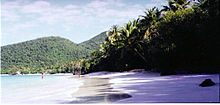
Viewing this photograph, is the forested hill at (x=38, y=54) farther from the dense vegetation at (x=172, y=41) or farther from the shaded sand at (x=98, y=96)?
the shaded sand at (x=98, y=96)

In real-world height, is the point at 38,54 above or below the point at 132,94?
above

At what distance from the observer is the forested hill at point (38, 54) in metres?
115

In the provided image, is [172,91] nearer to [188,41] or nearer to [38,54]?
[188,41]

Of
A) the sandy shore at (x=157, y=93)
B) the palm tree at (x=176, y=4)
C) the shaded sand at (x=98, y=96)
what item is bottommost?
the shaded sand at (x=98, y=96)

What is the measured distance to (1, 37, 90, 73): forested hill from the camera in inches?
4529

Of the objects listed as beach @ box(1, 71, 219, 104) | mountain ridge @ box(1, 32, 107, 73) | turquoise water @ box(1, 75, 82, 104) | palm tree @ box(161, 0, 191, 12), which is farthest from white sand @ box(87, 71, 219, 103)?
mountain ridge @ box(1, 32, 107, 73)

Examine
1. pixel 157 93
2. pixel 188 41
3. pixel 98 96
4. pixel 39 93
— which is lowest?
pixel 39 93

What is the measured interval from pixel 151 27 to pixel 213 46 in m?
15.7

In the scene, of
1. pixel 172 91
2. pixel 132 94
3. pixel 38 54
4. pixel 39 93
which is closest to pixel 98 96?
pixel 132 94

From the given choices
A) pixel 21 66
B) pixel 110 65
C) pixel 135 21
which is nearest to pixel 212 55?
pixel 135 21

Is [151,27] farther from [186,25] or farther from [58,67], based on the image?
[58,67]

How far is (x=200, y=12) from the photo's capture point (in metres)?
19.2

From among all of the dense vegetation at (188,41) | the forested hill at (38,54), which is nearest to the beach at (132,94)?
the dense vegetation at (188,41)

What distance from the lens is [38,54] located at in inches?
5103
